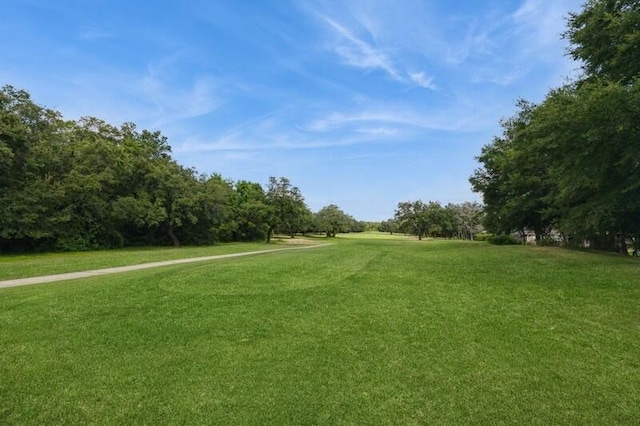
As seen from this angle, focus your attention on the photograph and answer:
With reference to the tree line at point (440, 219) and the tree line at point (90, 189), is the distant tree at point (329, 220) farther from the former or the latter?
the tree line at point (90, 189)

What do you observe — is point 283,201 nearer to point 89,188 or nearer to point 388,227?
point 89,188

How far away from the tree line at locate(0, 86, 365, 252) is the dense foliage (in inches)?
2.6

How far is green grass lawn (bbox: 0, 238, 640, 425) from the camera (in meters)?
3.51

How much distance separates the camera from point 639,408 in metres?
3.47

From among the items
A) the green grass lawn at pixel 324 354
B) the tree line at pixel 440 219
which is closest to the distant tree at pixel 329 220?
the tree line at pixel 440 219

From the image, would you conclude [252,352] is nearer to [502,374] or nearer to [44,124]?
[502,374]

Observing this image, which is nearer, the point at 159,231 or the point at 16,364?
the point at 16,364

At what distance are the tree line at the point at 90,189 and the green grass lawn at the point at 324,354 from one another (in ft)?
72.0

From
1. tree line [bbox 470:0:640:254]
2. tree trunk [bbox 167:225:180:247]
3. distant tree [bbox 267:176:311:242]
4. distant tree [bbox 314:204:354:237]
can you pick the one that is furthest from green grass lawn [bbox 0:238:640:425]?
distant tree [bbox 314:204:354:237]

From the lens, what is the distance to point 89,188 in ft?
92.2

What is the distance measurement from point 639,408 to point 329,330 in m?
3.44

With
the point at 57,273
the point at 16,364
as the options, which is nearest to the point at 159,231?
the point at 57,273

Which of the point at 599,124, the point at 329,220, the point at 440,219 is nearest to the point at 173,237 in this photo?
the point at 599,124

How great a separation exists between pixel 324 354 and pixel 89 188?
2942 cm
